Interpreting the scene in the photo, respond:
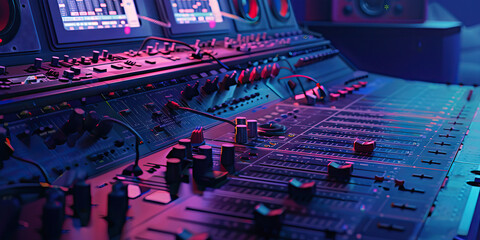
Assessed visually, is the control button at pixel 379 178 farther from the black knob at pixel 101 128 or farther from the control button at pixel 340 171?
the black knob at pixel 101 128

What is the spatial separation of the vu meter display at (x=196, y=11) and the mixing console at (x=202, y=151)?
94 millimetres

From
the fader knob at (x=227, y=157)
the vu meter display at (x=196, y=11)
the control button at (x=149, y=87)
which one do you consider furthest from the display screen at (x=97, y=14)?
the fader knob at (x=227, y=157)

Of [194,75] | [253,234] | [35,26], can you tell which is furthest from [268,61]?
[253,234]

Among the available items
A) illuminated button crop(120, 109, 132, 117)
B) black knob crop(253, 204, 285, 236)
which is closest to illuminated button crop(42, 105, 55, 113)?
illuminated button crop(120, 109, 132, 117)

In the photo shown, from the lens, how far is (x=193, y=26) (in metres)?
2.49

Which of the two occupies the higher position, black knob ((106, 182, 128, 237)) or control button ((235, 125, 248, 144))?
black knob ((106, 182, 128, 237))

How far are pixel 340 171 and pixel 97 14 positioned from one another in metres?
1.27

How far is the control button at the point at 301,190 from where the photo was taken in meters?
1.10

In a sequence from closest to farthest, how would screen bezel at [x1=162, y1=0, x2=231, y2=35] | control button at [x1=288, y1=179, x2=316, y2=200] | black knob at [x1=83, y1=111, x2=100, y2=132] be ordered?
control button at [x1=288, y1=179, x2=316, y2=200] < black knob at [x1=83, y1=111, x2=100, y2=132] < screen bezel at [x1=162, y1=0, x2=231, y2=35]

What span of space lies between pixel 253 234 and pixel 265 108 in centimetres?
122

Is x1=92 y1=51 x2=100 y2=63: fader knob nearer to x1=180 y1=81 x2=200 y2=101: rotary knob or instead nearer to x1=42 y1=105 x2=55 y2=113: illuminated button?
x1=180 y1=81 x2=200 y2=101: rotary knob

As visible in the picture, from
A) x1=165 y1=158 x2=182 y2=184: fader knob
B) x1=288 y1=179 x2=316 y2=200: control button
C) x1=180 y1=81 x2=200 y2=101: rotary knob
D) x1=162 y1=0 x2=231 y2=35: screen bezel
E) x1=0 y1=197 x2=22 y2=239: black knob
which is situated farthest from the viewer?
x1=162 y1=0 x2=231 y2=35: screen bezel

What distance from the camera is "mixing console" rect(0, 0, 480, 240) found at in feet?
3.21

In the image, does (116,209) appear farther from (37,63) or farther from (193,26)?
(193,26)
